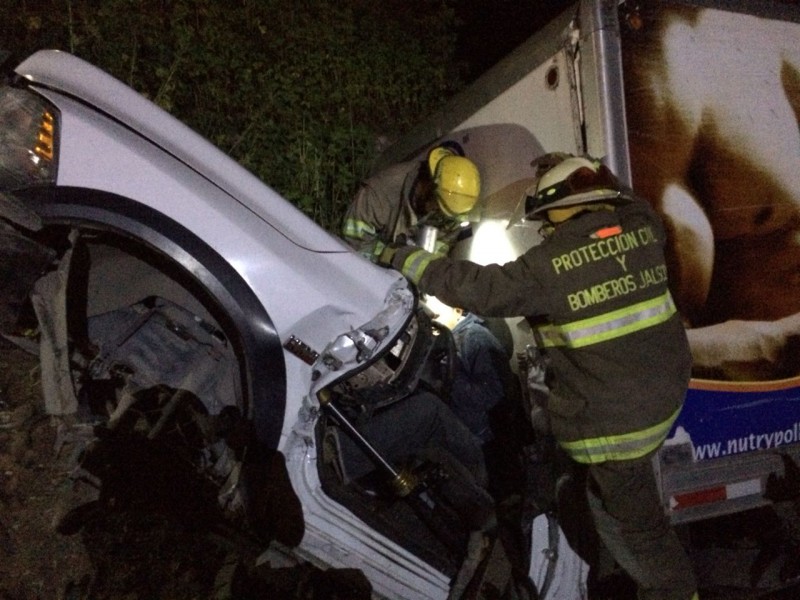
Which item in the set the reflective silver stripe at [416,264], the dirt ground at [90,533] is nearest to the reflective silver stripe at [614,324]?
the reflective silver stripe at [416,264]

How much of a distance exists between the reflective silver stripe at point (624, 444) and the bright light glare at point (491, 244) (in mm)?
1060

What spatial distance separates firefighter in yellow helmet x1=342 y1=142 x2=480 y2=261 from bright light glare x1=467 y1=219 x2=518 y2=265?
10 centimetres

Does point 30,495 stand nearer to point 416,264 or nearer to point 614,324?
point 416,264

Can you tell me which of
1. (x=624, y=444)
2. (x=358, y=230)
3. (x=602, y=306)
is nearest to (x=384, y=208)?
(x=358, y=230)

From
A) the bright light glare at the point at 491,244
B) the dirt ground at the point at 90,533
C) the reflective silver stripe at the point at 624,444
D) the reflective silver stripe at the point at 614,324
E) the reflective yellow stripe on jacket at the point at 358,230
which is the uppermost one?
the reflective yellow stripe on jacket at the point at 358,230

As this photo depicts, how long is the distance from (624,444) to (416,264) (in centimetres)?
102

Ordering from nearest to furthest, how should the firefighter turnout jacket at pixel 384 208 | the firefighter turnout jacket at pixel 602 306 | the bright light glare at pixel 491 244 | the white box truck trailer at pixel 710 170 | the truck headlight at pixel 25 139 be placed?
the truck headlight at pixel 25 139 → the firefighter turnout jacket at pixel 602 306 → the white box truck trailer at pixel 710 170 → the bright light glare at pixel 491 244 → the firefighter turnout jacket at pixel 384 208

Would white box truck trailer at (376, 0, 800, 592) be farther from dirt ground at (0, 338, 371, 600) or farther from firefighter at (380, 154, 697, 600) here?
dirt ground at (0, 338, 371, 600)

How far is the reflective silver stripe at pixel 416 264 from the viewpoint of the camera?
203 cm

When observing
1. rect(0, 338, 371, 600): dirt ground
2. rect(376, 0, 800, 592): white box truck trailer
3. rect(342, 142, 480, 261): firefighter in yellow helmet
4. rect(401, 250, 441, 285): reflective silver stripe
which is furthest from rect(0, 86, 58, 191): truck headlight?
rect(376, 0, 800, 592): white box truck trailer

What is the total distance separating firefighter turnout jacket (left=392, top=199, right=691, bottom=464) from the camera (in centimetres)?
201

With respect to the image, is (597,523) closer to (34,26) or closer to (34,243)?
(34,243)

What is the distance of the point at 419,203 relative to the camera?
335cm

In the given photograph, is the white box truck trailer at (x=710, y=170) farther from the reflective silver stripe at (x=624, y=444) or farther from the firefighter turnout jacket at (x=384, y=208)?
the firefighter turnout jacket at (x=384, y=208)
